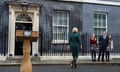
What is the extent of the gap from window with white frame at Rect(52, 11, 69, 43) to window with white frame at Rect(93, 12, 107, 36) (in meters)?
2.35

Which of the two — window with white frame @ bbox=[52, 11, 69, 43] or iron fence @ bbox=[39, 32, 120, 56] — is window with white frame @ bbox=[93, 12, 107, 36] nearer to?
iron fence @ bbox=[39, 32, 120, 56]

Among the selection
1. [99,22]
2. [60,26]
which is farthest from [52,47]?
[99,22]

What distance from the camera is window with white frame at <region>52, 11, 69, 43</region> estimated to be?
84.9 feet

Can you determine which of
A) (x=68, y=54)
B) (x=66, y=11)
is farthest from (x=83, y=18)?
(x=68, y=54)

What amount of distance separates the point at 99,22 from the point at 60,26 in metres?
3.23

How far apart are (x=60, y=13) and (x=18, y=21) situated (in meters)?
3.31

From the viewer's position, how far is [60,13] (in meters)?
26.5

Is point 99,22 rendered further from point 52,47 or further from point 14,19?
point 14,19

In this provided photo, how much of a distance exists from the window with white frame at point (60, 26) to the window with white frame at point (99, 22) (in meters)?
2.35

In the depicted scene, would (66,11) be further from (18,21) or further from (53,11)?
(18,21)

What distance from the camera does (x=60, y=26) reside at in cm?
2631

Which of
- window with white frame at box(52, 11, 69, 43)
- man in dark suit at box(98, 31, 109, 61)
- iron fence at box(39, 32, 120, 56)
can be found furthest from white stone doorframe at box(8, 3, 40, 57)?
man in dark suit at box(98, 31, 109, 61)

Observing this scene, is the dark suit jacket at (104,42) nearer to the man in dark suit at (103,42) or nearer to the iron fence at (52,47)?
the man in dark suit at (103,42)

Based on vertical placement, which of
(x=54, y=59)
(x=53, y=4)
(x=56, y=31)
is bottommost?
(x=54, y=59)
